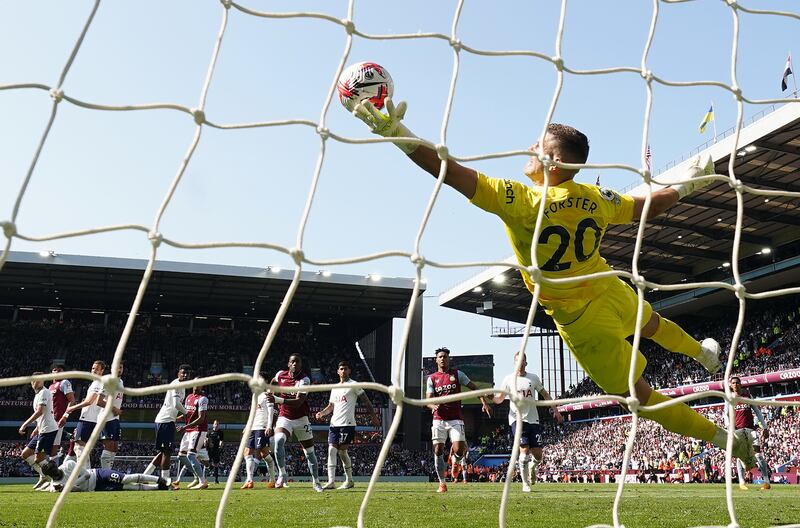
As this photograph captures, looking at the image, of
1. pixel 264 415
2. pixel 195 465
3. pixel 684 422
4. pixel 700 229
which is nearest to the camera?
pixel 684 422

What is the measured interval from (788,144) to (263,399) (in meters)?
17.7

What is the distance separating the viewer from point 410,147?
3.25m

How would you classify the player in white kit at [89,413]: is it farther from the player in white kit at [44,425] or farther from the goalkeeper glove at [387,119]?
the goalkeeper glove at [387,119]

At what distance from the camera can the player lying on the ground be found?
24.9 feet

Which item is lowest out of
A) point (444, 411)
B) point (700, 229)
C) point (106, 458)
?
point (106, 458)

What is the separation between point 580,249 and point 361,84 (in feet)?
4.72

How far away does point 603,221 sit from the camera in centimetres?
382

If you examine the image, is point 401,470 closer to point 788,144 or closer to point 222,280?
point 222,280

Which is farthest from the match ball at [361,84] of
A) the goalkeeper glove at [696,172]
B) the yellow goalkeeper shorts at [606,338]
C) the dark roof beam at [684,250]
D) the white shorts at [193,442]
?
the dark roof beam at [684,250]

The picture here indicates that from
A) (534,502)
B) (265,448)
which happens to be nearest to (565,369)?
(265,448)

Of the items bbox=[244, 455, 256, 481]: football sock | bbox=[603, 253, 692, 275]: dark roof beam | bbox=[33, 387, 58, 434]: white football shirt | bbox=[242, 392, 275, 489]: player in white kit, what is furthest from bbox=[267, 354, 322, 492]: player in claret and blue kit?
bbox=[603, 253, 692, 275]: dark roof beam

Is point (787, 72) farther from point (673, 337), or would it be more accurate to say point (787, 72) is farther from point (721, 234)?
point (673, 337)

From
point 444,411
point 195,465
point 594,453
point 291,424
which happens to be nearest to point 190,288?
point 594,453

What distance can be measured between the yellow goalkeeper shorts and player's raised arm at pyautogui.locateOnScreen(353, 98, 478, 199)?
3.34 feet
